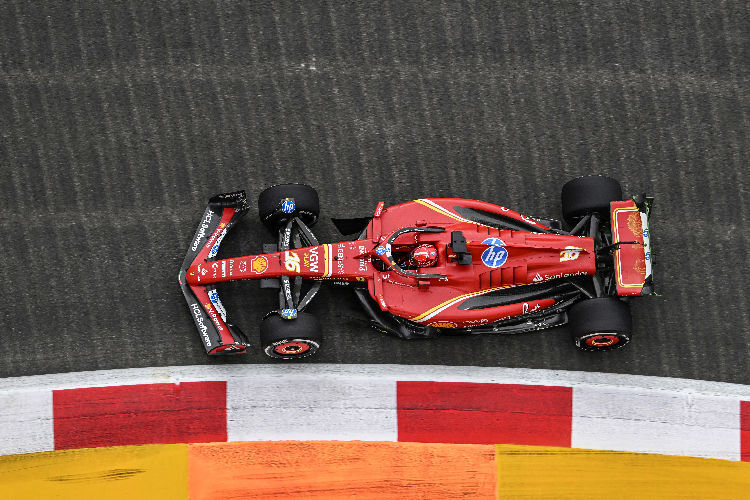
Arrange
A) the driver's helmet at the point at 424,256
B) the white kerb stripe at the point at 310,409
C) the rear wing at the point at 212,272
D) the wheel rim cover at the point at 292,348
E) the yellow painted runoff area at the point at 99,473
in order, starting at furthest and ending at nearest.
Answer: the white kerb stripe at the point at 310,409 → the yellow painted runoff area at the point at 99,473 → the rear wing at the point at 212,272 → the wheel rim cover at the point at 292,348 → the driver's helmet at the point at 424,256

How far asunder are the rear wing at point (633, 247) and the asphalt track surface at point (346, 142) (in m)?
0.76

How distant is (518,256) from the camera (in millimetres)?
5590

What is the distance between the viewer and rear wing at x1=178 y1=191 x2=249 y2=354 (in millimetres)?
5730

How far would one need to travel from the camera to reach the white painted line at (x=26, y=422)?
5.89 m

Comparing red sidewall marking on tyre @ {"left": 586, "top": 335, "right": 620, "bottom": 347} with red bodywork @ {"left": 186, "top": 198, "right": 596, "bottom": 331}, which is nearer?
red bodywork @ {"left": 186, "top": 198, "right": 596, "bottom": 331}

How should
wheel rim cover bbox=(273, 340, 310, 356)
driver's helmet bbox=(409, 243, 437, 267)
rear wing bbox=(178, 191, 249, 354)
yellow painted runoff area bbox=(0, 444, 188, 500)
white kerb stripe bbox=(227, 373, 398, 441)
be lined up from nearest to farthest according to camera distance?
driver's helmet bbox=(409, 243, 437, 267) → wheel rim cover bbox=(273, 340, 310, 356) → rear wing bbox=(178, 191, 249, 354) → yellow painted runoff area bbox=(0, 444, 188, 500) → white kerb stripe bbox=(227, 373, 398, 441)

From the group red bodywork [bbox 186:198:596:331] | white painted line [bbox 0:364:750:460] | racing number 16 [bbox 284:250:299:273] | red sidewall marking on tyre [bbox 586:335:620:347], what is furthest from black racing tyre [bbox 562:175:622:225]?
racing number 16 [bbox 284:250:299:273]

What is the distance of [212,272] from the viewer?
18.8 ft

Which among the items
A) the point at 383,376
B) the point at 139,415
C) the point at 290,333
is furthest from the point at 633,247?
the point at 139,415

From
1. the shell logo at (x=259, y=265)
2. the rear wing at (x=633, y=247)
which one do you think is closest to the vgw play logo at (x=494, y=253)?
the rear wing at (x=633, y=247)

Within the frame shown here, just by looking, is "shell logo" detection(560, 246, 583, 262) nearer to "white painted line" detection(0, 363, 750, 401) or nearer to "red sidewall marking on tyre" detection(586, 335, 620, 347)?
"red sidewall marking on tyre" detection(586, 335, 620, 347)

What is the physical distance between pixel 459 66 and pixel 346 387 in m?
3.05

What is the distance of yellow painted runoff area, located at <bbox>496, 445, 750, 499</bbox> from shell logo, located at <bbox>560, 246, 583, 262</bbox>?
1632 mm

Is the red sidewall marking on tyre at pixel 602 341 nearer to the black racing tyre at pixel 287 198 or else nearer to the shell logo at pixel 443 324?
the shell logo at pixel 443 324
